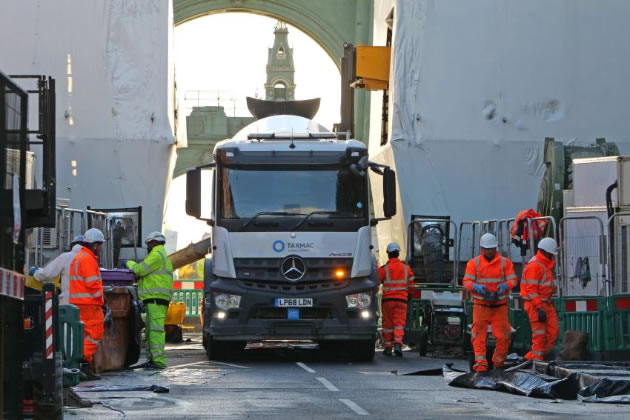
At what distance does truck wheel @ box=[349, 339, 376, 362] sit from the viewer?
18.8 meters

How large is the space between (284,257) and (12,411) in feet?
33.3

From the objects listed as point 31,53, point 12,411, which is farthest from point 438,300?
point 12,411

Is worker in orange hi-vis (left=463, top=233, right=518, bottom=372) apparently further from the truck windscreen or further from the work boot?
the work boot

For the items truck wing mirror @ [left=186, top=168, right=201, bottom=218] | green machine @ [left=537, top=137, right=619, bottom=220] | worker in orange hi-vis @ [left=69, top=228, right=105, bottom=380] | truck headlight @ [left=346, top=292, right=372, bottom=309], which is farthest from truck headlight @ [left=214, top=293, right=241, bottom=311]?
green machine @ [left=537, top=137, right=619, bottom=220]

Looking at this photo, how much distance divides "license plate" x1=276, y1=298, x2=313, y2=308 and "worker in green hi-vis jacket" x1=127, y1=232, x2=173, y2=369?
66.6 inches

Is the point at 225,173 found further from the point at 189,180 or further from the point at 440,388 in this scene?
the point at 440,388

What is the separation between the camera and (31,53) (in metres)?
27.8

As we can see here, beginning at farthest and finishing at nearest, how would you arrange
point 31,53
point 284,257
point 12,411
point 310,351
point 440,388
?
point 31,53, point 310,351, point 284,257, point 440,388, point 12,411

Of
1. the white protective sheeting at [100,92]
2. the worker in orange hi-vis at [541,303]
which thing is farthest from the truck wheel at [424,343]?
the white protective sheeting at [100,92]

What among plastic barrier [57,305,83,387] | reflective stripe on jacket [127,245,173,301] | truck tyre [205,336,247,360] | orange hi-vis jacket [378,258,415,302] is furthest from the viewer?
orange hi-vis jacket [378,258,415,302]

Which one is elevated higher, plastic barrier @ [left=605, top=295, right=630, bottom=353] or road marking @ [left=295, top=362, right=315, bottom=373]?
plastic barrier @ [left=605, top=295, right=630, bottom=353]

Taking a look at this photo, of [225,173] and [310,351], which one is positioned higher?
[225,173]

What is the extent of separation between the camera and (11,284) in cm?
805

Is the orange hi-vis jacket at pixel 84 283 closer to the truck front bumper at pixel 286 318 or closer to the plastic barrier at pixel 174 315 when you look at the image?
the truck front bumper at pixel 286 318
